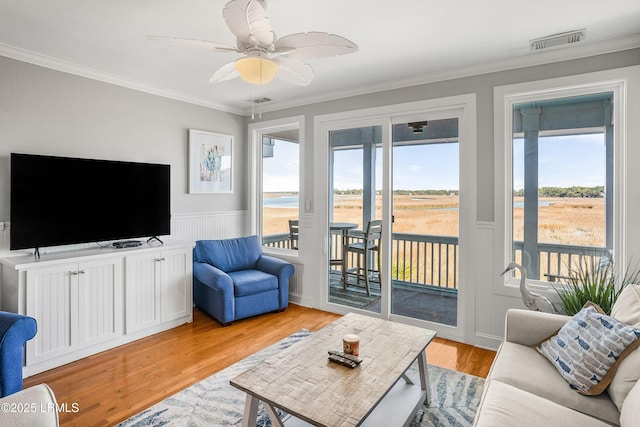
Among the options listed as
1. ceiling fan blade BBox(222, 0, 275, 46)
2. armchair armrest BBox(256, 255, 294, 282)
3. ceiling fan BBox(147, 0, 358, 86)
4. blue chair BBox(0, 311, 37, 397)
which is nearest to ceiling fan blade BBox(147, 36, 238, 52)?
ceiling fan BBox(147, 0, 358, 86)

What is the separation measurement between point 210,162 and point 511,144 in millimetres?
3432

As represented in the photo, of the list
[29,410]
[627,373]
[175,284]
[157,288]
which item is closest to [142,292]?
[157,288]

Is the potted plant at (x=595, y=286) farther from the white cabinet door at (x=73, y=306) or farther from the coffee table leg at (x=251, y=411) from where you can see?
the white cabinet door at (x=73, y=306)

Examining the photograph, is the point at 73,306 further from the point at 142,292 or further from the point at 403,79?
the point at 403,79

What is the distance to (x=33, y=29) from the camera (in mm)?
2479

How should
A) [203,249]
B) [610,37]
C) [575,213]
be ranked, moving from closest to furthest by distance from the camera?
[610,37]
[575,213]
[203,249]

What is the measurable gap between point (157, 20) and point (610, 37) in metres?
3.28

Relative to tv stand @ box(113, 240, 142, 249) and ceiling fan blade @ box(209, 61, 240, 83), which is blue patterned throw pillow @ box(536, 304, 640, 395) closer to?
ceiling fan blade @ box(209, 61, 240, 83)

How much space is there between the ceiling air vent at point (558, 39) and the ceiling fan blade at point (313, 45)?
5.67 ft

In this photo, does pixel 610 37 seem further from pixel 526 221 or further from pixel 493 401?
pixel 493 401

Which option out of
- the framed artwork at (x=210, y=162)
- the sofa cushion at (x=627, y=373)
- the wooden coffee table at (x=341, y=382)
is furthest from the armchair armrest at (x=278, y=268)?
the sofa cushion at (x=627, y=373)

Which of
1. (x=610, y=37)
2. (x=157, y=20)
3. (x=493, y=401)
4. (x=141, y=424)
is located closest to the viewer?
(x=493, y=401)

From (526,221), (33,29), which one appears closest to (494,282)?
(526,221)

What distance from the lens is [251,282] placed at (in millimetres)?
3783
